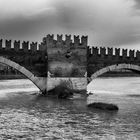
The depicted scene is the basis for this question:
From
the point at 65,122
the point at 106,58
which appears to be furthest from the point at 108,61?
the point at 65,122

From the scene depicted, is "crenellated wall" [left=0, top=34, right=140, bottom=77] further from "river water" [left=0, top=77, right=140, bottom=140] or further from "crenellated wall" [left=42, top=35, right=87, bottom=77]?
"river water" [left=0, top=77, right=140, bottom=140]

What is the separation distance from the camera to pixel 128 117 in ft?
46.1

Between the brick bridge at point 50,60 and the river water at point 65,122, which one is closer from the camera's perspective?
the river water at point 65,122

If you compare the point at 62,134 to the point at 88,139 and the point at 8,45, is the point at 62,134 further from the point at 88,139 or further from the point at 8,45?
the point at 8,45

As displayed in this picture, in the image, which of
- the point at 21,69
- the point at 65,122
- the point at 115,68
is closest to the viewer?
the point at 65,122

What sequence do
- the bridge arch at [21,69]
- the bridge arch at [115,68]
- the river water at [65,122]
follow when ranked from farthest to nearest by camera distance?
the bridge arch at [115,68]
the bridge arch at [21,69]
the river water at [65,122]

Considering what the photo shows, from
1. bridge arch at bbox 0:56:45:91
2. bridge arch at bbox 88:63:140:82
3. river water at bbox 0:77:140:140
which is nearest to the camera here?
river water at bbox 0:77:140:140

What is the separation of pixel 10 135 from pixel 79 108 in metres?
6.45

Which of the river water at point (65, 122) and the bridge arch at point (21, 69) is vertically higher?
the bridge arch at point (21, 69)

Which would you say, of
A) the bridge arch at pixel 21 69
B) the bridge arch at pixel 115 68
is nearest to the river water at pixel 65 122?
→ the bridge arch at pixel 21 69

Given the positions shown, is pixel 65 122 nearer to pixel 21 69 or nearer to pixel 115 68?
pixel 21 69

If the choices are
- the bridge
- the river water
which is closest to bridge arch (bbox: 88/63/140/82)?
the bridge

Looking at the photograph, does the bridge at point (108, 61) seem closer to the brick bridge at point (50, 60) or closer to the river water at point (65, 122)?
the brick bridge at point (50, 60)

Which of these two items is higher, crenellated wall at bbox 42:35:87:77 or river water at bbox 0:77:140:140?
crenellated wall at bbox 42:35:87:77
